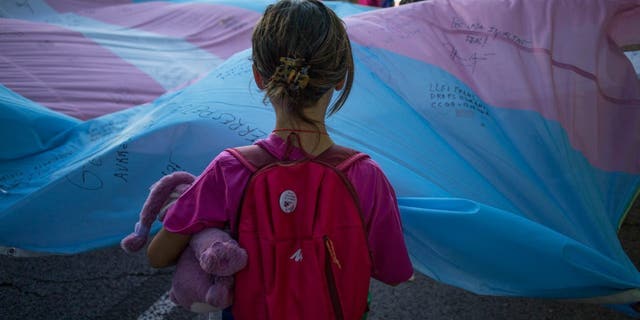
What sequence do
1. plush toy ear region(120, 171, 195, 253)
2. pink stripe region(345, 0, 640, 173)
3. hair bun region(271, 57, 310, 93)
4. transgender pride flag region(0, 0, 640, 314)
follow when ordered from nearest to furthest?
hair bun region(271, 57, 310, 93), plush toy ear region(120, 171, 195, 253), transgender pride flag region(0, 0, 640, 314), pink stripe region(345, 0, 640, 173)

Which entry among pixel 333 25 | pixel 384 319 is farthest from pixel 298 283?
pixel 384 319

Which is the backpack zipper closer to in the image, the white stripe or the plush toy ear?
the plush toy ear

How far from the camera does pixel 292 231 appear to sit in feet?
3.26

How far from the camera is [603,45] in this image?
75.0 inches

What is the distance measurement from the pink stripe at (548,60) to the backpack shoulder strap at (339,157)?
93 cm

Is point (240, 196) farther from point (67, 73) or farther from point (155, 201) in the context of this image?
point (67, 73)

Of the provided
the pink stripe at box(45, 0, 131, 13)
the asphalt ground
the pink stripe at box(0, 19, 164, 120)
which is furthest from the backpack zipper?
the pink stripe at box(45, 0, 131, 13)

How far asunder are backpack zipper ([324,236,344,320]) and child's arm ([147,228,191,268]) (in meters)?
0.26

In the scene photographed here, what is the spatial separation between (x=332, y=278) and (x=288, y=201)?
0.55 feet

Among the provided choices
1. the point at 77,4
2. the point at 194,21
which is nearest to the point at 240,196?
the point at 194,21

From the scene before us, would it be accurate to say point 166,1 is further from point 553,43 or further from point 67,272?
point 553,43

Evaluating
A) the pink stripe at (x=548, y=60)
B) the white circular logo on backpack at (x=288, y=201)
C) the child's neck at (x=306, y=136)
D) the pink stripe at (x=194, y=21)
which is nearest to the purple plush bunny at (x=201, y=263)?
the white circular logo on backpack at (x=288, y=201)

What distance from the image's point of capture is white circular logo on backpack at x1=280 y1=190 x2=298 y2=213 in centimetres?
98

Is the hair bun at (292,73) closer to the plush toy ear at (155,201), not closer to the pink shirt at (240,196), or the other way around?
the pink shirt at (240,196)
